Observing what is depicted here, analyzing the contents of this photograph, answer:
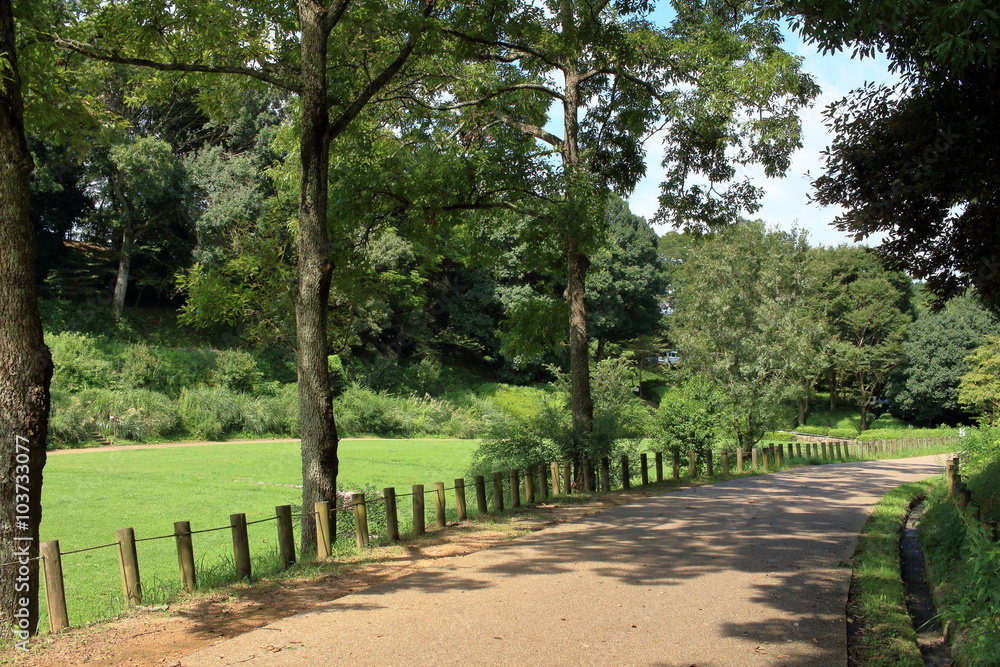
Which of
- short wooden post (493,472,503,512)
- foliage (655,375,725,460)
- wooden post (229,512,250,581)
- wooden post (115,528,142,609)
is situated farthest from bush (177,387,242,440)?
wooden post (115,528,142,609)

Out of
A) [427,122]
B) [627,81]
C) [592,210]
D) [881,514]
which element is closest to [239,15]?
[427,122]

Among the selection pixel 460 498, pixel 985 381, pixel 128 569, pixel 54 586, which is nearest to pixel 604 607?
pixel 128 569

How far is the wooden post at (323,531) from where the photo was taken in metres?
8.85

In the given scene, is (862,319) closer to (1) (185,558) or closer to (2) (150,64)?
(2) (150,64)

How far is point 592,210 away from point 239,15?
653 cm

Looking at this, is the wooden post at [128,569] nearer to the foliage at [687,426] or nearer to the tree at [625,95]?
the tree at [625,95]

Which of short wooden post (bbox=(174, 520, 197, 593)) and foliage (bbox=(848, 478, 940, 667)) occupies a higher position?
short wooden post (bbox=(174, 520, 197, 593))

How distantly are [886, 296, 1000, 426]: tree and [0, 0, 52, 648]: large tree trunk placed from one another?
5548cm

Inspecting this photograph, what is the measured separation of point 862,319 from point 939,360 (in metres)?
5.76

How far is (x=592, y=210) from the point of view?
13703 millimetres

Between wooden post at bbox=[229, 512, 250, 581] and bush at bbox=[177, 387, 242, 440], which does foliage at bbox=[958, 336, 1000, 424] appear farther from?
wooden post at bbox=[229, 512, 250, 581]

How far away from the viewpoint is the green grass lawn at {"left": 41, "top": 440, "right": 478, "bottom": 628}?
10.6 meters

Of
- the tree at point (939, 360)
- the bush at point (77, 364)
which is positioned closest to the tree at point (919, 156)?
the bush at point (77, 364)

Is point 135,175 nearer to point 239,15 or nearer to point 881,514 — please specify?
point 239,15
